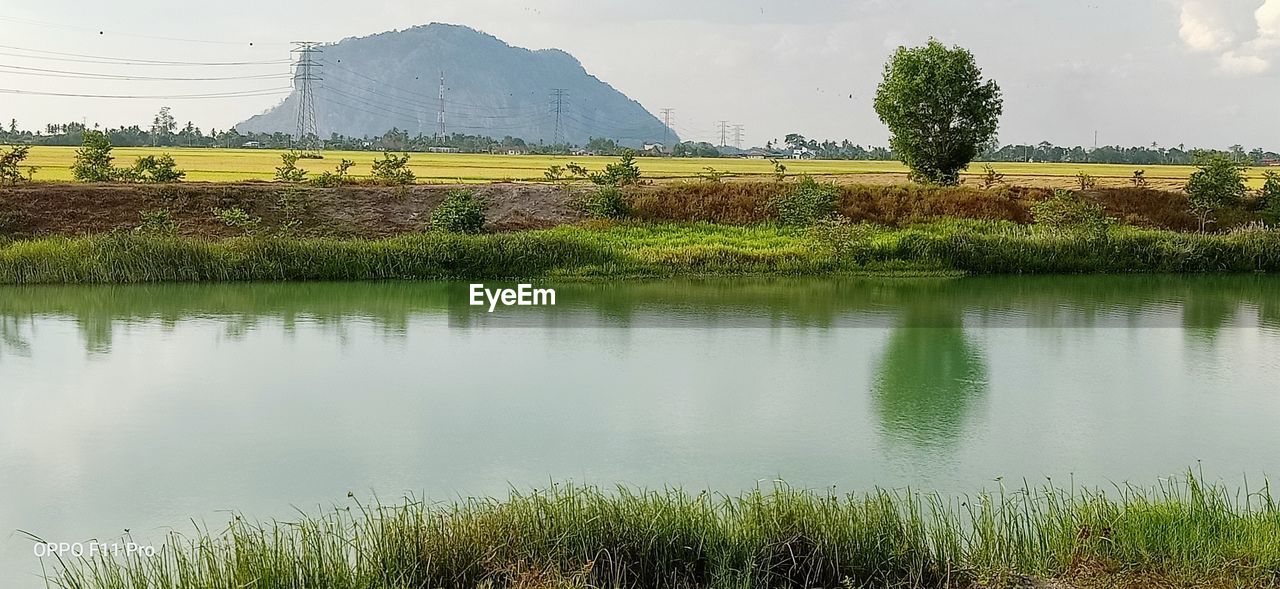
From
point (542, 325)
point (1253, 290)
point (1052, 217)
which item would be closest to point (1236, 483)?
point (542, 325)

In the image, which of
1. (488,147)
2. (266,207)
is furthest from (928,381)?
(488,147)

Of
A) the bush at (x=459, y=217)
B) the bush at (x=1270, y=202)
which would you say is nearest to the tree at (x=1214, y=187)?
the bush at (x=1270, y=202)

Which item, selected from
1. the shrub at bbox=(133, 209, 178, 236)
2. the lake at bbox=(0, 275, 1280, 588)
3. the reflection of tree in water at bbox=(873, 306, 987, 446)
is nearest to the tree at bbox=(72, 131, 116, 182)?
the shrub at bbox=(133, 209, 178, 236)

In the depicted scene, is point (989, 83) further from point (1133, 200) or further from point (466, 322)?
point (466, 322)

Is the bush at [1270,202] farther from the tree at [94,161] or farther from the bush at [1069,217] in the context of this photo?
the tree at [94,161]

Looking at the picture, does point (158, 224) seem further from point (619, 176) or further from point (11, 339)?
point (619, 176)

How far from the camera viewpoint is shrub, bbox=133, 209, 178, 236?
15414 millimetres

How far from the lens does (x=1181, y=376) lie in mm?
8523

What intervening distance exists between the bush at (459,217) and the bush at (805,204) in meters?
4.85

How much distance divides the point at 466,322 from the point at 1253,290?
32.5 ft

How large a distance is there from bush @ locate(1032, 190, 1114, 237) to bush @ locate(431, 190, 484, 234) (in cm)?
839

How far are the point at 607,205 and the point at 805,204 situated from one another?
3.16 metres

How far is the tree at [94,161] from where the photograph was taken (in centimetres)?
1869

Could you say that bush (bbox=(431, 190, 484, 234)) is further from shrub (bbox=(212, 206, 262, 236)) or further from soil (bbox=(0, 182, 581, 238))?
shrub (bbox=(212, 206, 262, 236))
